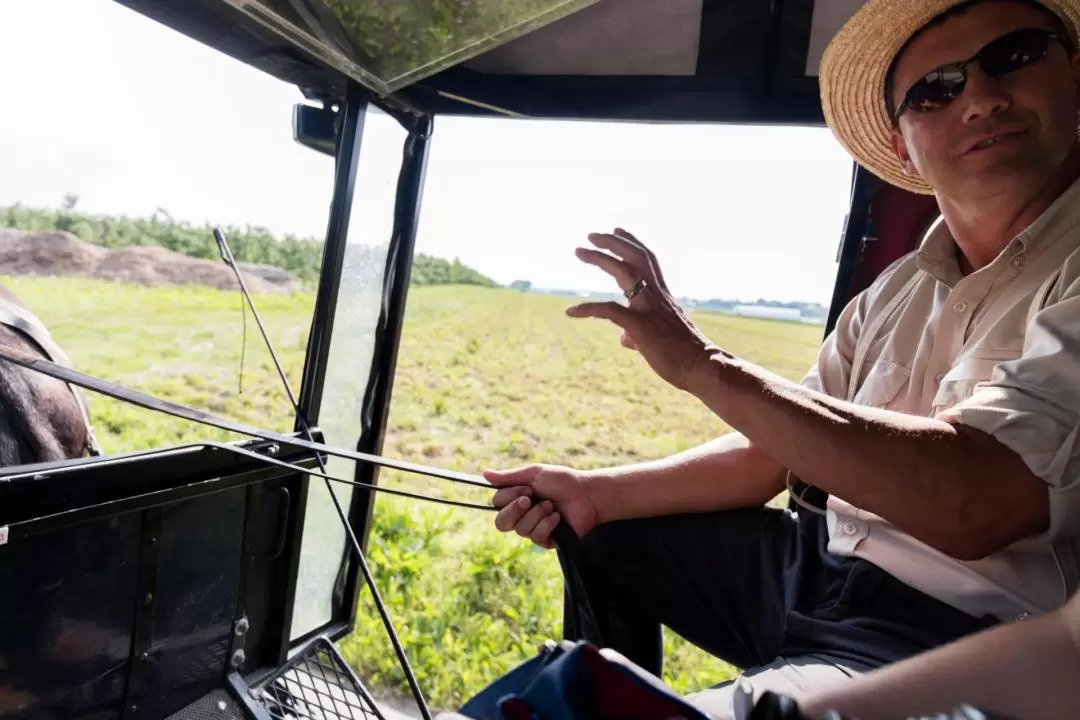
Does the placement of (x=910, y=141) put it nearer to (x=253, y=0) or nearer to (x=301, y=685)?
(x=253, y=0)

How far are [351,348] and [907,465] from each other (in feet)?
6.00

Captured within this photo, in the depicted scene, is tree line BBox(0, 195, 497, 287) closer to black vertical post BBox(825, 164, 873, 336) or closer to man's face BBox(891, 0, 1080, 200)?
black vertical post BBox(825, 164, 873, 336)

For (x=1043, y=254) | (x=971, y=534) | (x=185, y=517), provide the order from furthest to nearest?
(x=185, y=517) → (x=1043, y=254) → (x=971, y=534)

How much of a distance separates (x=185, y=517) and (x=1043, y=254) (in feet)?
6.22

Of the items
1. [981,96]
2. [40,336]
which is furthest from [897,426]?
[40,336]

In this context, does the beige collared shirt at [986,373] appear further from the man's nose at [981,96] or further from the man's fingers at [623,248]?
the man's fingers at [623,248]

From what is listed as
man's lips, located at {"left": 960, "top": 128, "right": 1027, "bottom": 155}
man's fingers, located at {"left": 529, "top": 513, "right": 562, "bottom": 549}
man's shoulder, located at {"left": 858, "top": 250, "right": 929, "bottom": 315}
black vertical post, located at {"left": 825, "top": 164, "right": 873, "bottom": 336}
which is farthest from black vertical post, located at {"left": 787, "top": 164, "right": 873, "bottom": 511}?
man's fingers, located at {"left": 529, "top": 513, "right": 562, "bottom": 549}

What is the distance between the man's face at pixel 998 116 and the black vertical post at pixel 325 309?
1511 mm

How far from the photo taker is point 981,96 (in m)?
1.20

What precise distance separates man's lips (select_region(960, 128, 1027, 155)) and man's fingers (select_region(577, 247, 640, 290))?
26.2 inches

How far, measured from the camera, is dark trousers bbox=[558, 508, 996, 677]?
126cm

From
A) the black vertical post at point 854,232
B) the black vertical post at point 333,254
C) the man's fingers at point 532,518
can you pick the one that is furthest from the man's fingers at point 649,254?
the black vertical post at point 333,254

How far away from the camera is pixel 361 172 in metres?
2.09

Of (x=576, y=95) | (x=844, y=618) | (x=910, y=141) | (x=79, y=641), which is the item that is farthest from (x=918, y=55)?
(x=79, y=641)
